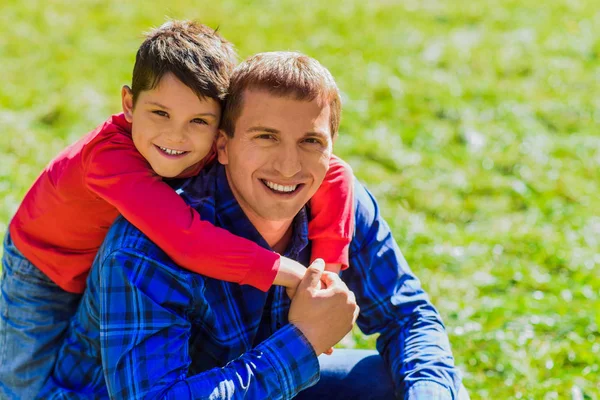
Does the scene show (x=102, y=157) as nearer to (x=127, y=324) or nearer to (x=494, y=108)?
(x=127, y=324)

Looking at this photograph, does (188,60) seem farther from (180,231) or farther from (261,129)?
(180,231)

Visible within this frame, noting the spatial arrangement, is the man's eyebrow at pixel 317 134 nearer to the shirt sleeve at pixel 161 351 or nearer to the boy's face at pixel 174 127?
the boy's face at pixel 174 127

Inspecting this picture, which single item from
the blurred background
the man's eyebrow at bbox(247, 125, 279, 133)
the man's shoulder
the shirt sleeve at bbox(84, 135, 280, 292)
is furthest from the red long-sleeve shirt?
the blurred background

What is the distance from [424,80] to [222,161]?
16.4 ft

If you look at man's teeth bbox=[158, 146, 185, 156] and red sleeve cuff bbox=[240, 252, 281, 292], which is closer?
red sleeve cuff bbox=[240, 252, 281, 292]

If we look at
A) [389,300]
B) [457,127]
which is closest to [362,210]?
[389,300]

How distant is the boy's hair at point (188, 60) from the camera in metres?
2.85

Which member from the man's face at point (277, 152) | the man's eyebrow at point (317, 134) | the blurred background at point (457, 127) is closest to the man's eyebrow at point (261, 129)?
the man's face at point (277, 152)

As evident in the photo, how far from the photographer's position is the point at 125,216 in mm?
2760

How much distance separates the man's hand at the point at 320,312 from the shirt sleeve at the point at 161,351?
0.06m

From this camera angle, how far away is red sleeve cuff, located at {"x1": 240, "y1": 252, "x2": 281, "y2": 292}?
2.71 m

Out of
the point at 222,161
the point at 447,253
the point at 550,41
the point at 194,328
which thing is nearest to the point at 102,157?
the point at 222,161

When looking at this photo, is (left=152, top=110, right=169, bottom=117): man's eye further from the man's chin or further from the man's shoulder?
the man's shoulder

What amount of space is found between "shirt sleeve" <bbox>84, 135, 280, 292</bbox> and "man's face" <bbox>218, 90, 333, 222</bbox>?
0.65ft
